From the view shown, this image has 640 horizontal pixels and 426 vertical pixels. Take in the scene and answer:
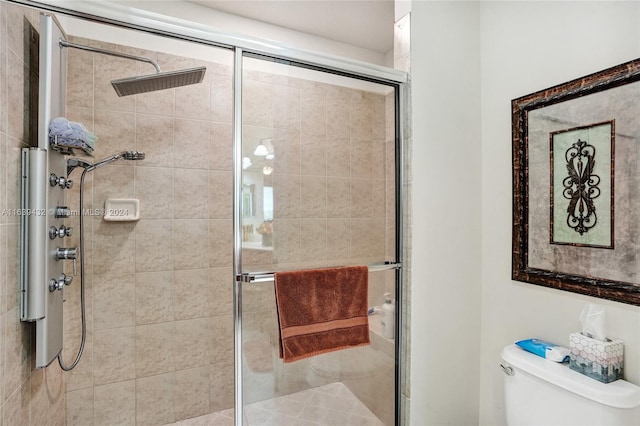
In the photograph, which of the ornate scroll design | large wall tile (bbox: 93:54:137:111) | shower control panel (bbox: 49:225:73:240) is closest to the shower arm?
large wall tile (bbox: 93:54:137:111)

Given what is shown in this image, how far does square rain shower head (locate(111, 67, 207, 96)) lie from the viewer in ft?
4.64

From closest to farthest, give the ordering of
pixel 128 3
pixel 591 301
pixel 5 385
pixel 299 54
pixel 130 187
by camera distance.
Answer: pixel 5 385 → pixel 591 301 → pixel 299 54 → pixel 130 187 → pixel 128 3

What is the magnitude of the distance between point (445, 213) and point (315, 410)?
992mm

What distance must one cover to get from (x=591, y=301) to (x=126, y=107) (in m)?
2.10

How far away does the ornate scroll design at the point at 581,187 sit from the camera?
1.16 metres

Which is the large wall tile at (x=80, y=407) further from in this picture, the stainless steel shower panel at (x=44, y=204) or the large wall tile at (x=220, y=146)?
the large wall tile at (x=220, y=146)

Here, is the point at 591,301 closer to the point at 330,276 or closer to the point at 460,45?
the point at 330,276

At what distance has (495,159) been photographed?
1535mm

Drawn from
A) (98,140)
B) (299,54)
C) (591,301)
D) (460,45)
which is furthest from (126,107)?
(591,301)

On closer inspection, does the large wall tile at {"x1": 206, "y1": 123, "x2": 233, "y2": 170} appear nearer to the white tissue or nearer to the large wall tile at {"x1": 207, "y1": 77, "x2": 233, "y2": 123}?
the large wall tile at {"x1": 207, "y1": 77, "x2": 233, "y2": 123}

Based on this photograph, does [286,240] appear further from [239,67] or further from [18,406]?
[18,406]

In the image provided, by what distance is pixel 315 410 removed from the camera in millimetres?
1336

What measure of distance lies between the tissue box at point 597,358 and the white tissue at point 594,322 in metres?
0.02

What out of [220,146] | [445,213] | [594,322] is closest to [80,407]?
[220,146]
